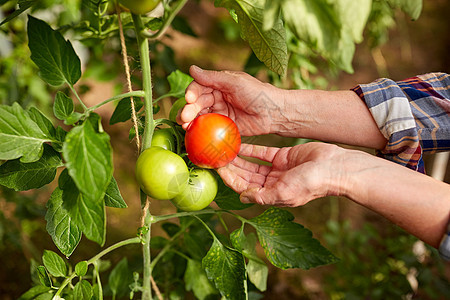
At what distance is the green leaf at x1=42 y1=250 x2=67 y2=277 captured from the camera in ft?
2.44

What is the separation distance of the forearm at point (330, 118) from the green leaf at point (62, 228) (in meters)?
0.60

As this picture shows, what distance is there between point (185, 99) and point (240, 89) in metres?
0.14

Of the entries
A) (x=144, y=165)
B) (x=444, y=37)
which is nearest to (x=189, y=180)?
(x=144, y=165)

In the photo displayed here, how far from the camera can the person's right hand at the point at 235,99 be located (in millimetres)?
866

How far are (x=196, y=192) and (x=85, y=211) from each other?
0.22 metres

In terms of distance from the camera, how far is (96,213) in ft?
1.97

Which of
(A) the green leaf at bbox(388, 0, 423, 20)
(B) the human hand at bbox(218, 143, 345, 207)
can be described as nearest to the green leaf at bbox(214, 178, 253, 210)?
(B) the human hand at bbox(218, 143, 345, 207)

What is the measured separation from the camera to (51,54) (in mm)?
685

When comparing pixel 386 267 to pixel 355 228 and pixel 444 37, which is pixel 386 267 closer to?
pixel 355 228

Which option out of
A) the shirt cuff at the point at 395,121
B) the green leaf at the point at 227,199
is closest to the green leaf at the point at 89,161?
the green leaf at the point at 227,199

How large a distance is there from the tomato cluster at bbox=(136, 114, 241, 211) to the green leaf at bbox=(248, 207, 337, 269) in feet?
0.56

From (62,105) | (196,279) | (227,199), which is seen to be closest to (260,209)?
(196,279)

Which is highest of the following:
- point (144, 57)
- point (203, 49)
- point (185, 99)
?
point (144, 57)

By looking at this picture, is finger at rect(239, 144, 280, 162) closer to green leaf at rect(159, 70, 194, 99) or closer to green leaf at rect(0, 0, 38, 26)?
green leaf at rect(159, 70, 194, 99)
